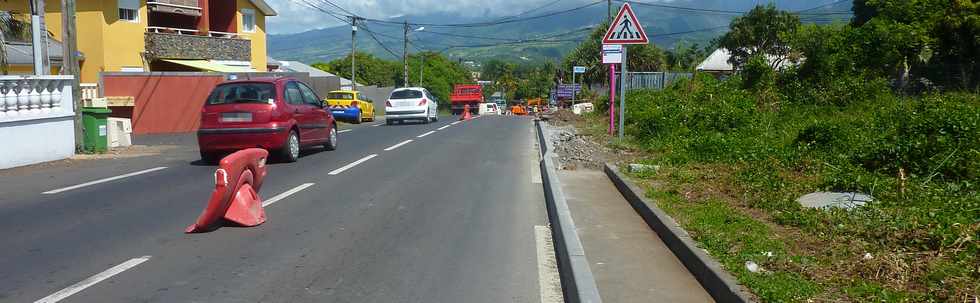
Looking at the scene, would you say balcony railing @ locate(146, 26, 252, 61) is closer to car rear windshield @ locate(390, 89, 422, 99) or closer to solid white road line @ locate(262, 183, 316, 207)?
car rear windshield @ locate(390, 89, 422, 99)

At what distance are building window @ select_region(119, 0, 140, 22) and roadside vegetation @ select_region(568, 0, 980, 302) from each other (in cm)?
2197

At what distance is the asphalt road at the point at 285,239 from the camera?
220 inches

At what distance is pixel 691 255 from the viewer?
226 inches

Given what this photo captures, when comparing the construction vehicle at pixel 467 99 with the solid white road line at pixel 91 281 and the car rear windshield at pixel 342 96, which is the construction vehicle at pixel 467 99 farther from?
the solid white road line at pixel 91 281

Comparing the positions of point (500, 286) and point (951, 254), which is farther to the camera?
point (500, 286)

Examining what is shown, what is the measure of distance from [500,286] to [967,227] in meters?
3.26

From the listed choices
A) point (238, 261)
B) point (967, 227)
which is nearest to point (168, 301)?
point (238, 261)

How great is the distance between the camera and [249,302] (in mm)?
5234

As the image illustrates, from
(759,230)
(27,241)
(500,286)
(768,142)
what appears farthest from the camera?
(768,142)

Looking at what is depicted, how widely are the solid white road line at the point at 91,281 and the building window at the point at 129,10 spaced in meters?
29.1

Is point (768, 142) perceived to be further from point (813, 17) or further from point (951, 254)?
point (813, 17)

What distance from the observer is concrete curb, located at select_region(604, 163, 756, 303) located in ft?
15.6

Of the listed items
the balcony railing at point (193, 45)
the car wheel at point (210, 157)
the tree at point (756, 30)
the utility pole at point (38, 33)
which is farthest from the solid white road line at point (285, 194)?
the tree at point (756, 30)

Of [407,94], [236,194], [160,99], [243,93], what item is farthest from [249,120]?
[407,94]
